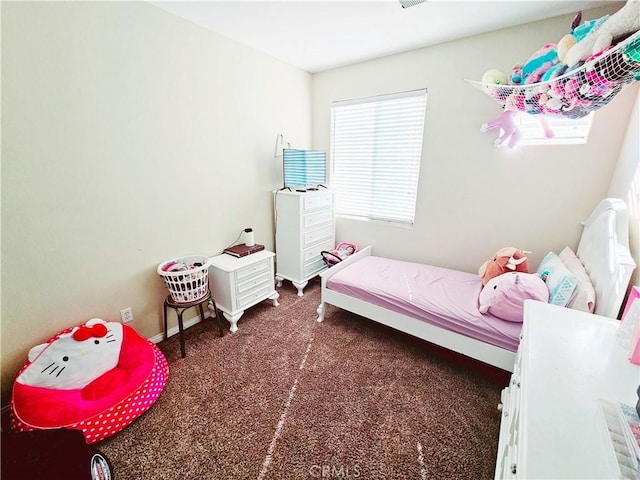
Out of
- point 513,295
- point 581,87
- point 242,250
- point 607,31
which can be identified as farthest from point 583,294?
point 242,250

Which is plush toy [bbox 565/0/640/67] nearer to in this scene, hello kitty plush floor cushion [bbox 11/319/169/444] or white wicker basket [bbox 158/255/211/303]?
white wicker basket [bbox 158/255/211/303]

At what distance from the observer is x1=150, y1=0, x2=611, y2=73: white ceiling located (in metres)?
1.78

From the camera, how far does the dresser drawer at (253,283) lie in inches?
90.6

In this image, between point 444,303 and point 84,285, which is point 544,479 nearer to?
point 444,303

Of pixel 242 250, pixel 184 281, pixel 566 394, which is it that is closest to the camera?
pixel 566 394

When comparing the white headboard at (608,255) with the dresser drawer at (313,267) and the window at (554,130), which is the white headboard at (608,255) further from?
the dresser drawer at (313,267)

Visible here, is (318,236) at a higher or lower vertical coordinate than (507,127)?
lower

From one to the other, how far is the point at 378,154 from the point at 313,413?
2535 millimetres

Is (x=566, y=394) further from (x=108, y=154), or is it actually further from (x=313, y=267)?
(x=108, y=154)

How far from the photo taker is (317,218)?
2934 mm

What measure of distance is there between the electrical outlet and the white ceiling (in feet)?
7.12

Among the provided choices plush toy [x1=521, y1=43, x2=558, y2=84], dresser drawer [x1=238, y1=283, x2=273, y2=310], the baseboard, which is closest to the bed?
dresser drawer [x1=238, y1=283, x2=273, y2=310]

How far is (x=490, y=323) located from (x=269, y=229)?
2250mm

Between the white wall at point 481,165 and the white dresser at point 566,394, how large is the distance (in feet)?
4.20
